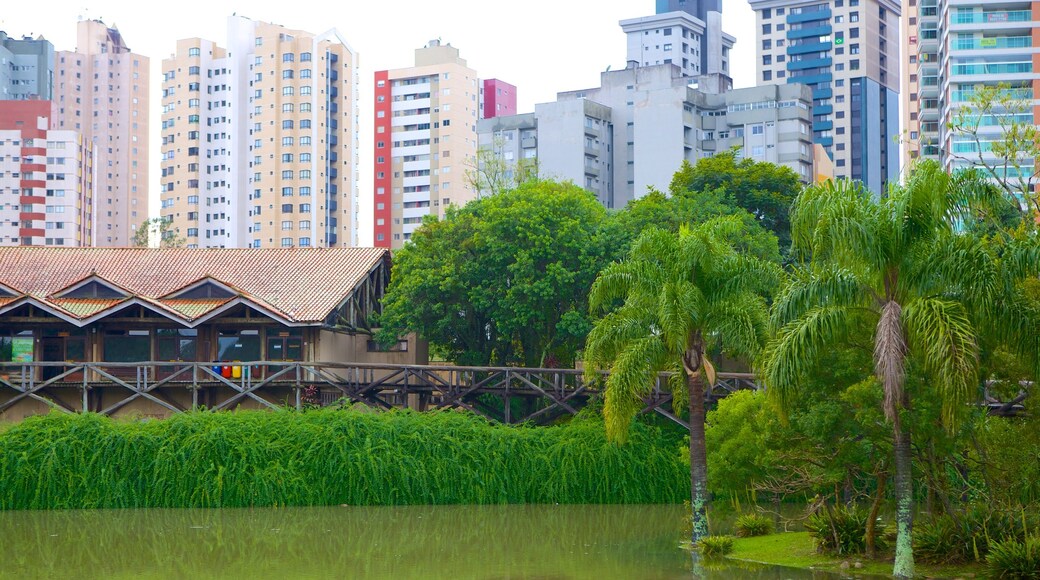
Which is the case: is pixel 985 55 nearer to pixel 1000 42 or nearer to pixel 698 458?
pixel 1000 42

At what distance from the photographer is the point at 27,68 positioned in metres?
126

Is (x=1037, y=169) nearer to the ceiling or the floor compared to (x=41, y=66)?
nearer to the floor

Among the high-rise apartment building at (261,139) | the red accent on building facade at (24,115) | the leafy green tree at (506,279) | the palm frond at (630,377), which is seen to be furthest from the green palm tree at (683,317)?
the red accent on building facade at (24,115)

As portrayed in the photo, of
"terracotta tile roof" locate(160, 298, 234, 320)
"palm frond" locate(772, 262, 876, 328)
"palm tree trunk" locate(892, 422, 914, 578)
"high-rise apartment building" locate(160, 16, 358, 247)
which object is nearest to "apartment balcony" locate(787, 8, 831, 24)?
"high-rise apartment building" locate(160, 16, 358, 247)

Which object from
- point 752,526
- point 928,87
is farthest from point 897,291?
point 928,87

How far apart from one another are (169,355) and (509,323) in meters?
10.2

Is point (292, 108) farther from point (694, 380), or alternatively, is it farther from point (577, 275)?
point (694, 380)

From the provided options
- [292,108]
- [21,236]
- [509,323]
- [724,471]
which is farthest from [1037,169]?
[21,236]

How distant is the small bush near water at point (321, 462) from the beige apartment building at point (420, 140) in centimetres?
8094

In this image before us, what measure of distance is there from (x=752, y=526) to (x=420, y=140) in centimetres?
9240

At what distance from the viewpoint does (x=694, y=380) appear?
77.0ft

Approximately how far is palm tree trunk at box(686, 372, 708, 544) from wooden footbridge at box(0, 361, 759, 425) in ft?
33.3

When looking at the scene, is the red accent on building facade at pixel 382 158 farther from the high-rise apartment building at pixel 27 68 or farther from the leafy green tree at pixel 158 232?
the high-rise apartment building at pixel 27 68

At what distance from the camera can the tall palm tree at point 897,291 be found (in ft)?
59.7
